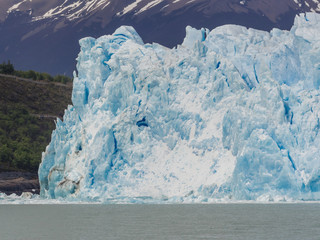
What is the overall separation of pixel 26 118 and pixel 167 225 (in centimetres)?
5105

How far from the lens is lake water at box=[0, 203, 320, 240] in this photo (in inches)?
795

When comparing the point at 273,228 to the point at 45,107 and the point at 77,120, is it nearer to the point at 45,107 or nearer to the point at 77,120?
the point at 77,120

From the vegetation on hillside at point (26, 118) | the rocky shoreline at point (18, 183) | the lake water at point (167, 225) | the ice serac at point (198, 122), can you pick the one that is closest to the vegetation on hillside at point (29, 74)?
the vegetation on hillside at point (26, 118)

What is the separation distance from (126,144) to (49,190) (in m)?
6.98

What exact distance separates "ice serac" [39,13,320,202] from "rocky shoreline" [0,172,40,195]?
18.1m

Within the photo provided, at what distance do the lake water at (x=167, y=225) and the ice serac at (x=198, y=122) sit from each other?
2767mm

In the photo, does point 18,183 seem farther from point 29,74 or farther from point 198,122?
point 29,74

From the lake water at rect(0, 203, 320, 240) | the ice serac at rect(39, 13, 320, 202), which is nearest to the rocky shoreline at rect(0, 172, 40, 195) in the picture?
Result: the ice serac at rect(39, 13, 320, 202)

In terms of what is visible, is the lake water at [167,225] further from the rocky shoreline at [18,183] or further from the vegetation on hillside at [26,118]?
the vegetation on hillside at [26,118]

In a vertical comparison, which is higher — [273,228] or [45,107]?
[273,228]

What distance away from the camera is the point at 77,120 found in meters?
37.7

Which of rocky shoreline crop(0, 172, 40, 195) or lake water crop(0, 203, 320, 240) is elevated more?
lake water crop(0, 203, 320, 240)

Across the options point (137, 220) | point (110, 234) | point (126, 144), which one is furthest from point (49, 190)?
point (110, 234)

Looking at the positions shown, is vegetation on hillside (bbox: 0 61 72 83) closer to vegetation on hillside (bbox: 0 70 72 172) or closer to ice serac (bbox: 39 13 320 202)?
vegetation on hillside (bbox: 0 70 72 172)
